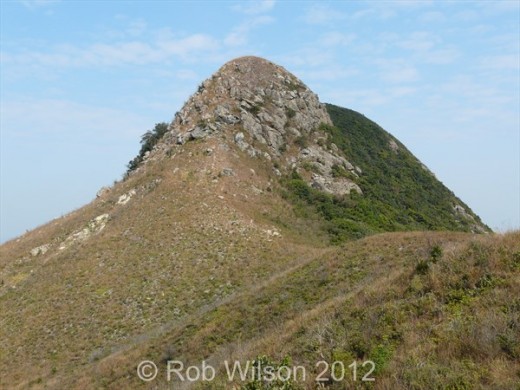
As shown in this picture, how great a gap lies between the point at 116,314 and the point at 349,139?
41020 millimetres

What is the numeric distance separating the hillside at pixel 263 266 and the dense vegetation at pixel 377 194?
0.78 ft

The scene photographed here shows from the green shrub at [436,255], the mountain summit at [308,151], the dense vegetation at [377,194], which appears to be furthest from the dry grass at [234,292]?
the dense vegetation at [377,194]

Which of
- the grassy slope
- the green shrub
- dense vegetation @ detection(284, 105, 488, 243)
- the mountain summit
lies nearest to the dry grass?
the grassy slope

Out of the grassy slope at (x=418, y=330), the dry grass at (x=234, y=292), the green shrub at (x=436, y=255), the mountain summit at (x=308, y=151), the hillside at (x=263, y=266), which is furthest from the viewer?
the mountain summit at (x=308, y=151)

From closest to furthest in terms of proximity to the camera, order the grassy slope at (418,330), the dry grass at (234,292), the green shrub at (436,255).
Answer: the grassy slope at (418,330) → the dry grass at (234,292) → the green shrub at (436,255)

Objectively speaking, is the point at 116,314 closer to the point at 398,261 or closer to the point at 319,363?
the point at 398,261

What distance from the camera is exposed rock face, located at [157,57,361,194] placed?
46.8 m

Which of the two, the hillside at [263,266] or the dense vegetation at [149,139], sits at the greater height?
the dense vegetation at [149,139]

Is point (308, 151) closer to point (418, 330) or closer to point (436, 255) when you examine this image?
point (436, 255)

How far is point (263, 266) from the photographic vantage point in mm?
30125

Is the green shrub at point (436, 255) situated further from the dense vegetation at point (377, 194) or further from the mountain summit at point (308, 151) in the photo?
the mountain summit at point (308, 151)

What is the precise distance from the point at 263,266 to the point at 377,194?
23.1 metres

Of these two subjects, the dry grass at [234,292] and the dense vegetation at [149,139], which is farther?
the dense vegetation at [149,139]

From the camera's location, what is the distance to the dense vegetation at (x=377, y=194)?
138ft
